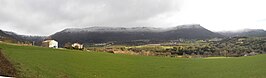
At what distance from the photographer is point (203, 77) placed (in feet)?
120

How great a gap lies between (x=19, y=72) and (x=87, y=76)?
19.7 feet

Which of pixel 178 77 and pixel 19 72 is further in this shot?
pixel 178 77

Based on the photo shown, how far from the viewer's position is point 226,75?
123 feet

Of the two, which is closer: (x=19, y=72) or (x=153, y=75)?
(x=19, y=72)

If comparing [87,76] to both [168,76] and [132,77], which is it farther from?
[168,76]

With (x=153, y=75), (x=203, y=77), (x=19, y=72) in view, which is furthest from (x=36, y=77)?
(x=203, y=77)

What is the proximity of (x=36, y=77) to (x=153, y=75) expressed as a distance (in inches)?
479

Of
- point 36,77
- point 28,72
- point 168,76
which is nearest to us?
point 36,77

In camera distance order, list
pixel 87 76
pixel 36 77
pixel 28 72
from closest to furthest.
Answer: pixel 36 77 < pixel 28 72 < pixel 87 76

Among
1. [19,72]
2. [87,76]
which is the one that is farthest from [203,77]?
[19,72]

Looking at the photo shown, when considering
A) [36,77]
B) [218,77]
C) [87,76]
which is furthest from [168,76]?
[36,77]

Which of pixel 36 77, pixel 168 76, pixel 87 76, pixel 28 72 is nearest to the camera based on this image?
pixel 36 77

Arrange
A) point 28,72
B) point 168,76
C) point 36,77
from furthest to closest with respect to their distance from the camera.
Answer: point 168,76
point 28,72
point 36,77

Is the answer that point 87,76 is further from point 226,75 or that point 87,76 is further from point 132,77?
point 226,75
